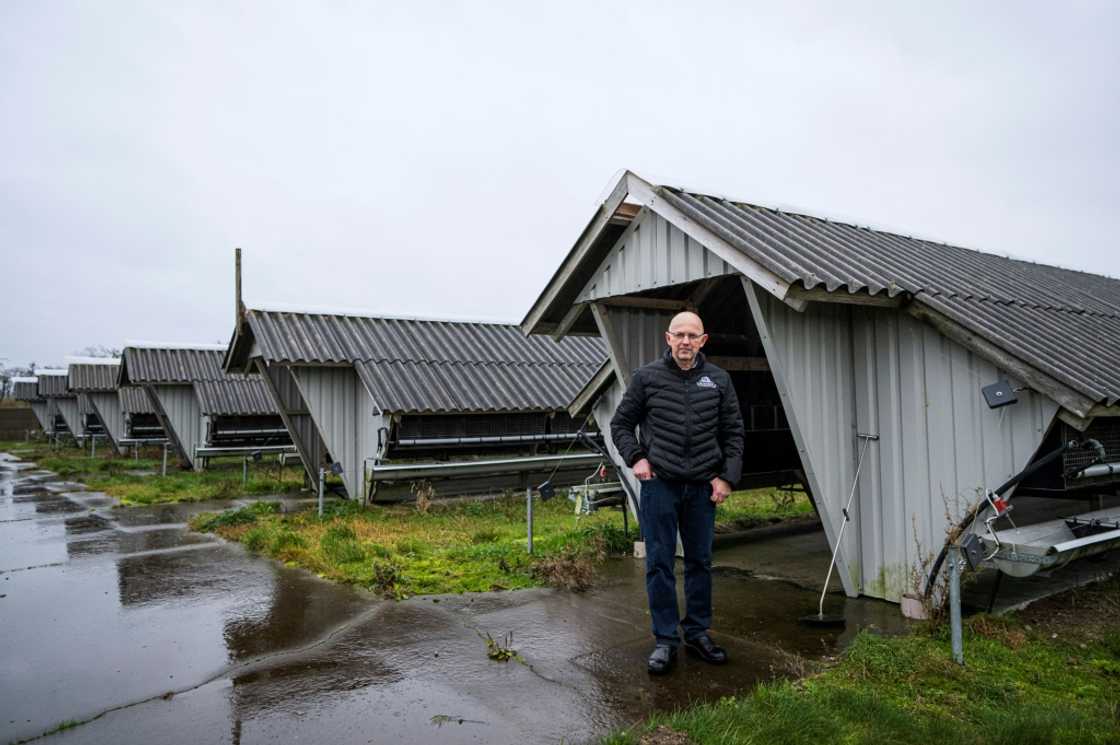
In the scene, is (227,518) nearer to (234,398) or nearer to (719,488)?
(719,488)

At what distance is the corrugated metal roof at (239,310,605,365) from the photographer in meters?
14.1

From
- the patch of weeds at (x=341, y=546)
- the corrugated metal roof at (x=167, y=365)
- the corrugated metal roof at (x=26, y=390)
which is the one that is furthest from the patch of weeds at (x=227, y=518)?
the corrugated metal roof at (x=26, y=390)

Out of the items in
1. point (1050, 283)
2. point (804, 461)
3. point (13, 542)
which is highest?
point (1050, 283)

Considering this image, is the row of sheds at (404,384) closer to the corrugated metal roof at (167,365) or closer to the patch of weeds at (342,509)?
the patch of weeds at (342,509)

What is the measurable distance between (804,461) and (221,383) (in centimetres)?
2040

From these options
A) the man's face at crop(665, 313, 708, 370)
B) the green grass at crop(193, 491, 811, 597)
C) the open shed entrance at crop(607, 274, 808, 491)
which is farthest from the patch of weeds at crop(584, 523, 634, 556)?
the man's face at crop(665, 313, 708, 370)

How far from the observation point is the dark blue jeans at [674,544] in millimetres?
5184

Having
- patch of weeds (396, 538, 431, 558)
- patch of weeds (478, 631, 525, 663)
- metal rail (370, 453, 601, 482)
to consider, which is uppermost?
metal rail (370, 453, 601, 482)

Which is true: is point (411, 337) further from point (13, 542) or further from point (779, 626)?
point (779, 626)

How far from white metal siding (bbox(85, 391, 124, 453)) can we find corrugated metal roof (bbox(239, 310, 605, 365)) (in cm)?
2054

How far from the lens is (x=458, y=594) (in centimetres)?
724

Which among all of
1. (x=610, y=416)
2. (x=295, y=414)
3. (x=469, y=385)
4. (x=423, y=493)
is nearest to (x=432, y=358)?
(x=469, y=385)

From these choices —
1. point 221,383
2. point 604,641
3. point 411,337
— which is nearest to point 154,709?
point 604,641

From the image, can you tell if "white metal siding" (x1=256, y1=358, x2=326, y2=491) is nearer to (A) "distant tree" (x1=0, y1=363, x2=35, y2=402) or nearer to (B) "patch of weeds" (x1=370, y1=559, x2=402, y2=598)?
(B) "patch of weeds" (x1=370, y1=559, x2=402, y2=598)
